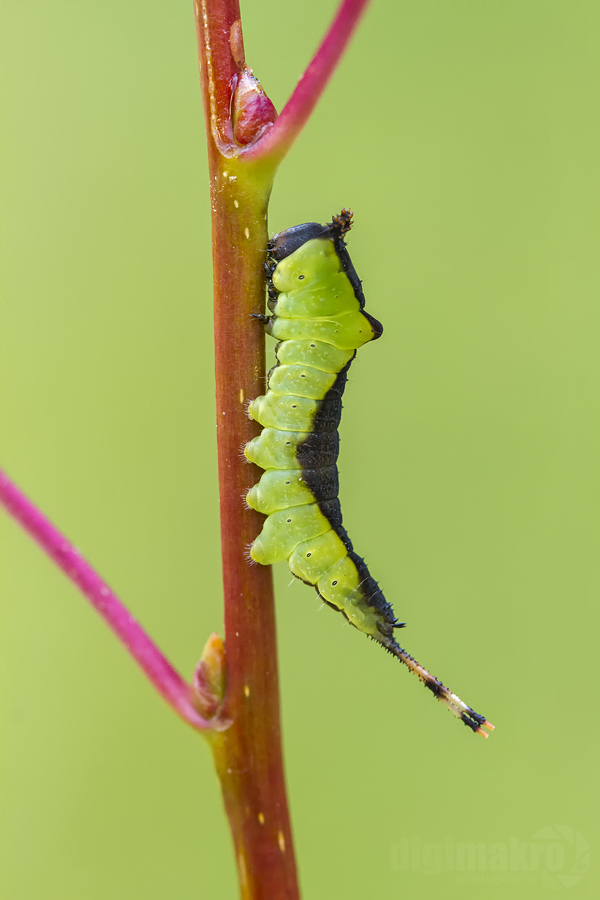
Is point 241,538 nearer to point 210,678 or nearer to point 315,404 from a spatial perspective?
point 210,678

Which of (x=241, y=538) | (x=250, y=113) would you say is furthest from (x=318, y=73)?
(x=241, y=538)

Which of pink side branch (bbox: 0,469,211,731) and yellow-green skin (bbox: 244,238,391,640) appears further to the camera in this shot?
yellow-green skin (bbox: 244,238,391,640)

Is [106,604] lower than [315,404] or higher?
lower

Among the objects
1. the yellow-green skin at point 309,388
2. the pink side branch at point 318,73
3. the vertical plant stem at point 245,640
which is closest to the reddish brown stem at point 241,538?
the vertical plant stem at point 245,640

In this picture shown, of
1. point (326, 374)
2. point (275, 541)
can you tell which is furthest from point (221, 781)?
point (326, 374)

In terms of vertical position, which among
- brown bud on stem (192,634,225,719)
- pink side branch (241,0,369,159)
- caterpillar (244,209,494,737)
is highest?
pink side branch (241,0,369,159)

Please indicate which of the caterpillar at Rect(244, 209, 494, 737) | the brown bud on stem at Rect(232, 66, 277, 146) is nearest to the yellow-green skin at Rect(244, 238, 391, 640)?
the caterpillar at Rect(244, 209, 494, 737)

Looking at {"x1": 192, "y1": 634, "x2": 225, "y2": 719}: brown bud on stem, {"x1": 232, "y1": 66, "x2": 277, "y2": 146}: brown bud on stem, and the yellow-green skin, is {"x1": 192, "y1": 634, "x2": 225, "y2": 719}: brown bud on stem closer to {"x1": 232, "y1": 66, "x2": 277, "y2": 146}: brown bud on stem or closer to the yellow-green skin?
the yellow-green skin
